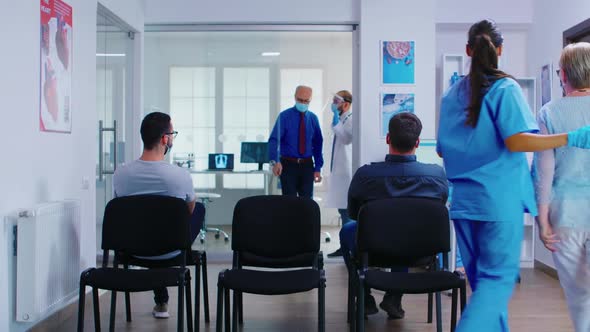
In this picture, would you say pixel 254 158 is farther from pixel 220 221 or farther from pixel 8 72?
pixel 8 72

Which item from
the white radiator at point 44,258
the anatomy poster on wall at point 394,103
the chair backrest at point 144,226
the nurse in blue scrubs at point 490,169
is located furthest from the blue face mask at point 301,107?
the nurse in blue scrubs at point 490,169

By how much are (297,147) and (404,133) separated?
270 cm

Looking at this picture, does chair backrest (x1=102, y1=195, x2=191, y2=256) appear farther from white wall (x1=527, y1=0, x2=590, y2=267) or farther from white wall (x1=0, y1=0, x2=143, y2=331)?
white wall (x1=527, y1=0, x2=590, y2=267)

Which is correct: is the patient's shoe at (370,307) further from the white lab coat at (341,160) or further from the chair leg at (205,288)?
the white lab coat at (341,160)

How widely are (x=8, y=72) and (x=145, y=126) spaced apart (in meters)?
0.77

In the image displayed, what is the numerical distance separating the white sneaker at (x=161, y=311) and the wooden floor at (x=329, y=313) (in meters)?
0.04

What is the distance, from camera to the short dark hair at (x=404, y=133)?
138 inches

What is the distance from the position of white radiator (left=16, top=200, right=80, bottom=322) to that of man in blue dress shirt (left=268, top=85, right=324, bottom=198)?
2595 millimetres

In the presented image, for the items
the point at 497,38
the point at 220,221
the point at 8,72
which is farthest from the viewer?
the point at 220,221

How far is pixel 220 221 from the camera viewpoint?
6.29 meters

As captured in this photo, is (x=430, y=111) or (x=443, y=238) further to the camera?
(x=430, y=111)

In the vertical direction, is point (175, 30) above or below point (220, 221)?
above

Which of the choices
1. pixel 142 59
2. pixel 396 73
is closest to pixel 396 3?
pixel 396 73

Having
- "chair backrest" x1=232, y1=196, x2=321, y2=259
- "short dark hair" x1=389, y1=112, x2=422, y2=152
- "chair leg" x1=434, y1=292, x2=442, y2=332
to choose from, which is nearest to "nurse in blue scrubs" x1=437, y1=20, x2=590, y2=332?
"short dark hair" x1=389, y1=112, x2=422, y2=152
